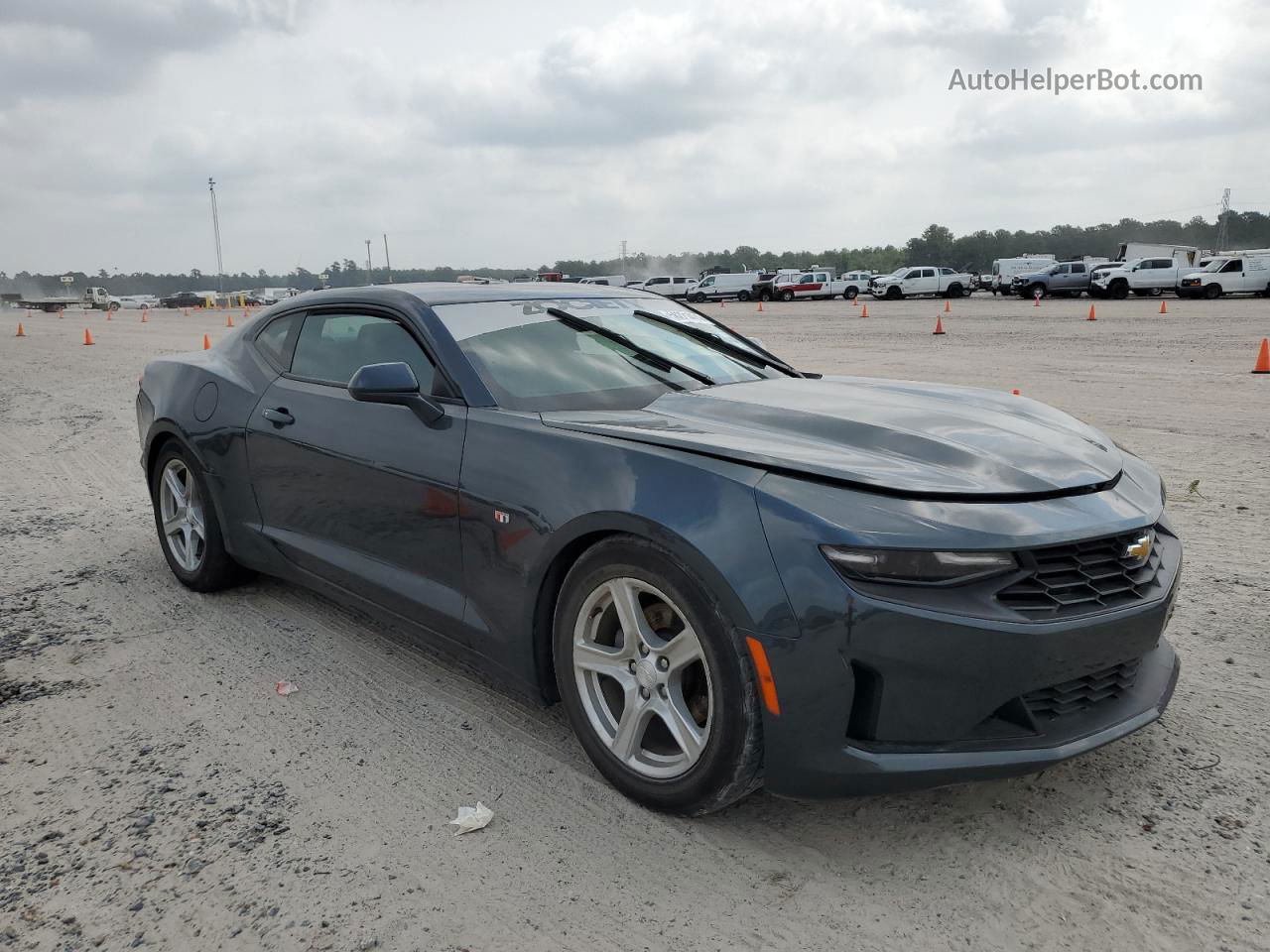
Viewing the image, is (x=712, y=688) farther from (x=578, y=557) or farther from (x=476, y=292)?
(x=476, y=292)

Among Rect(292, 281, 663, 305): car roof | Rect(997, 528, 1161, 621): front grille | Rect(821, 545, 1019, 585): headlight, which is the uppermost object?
Rect(292, 281, 663, 305): car roof

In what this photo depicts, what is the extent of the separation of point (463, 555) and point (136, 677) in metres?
1.64

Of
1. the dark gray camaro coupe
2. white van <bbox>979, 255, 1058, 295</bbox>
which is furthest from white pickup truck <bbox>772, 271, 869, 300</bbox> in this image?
the dark gray camaro coupe

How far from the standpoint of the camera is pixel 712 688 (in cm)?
260

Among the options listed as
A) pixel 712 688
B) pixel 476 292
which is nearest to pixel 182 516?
pixel 476 292

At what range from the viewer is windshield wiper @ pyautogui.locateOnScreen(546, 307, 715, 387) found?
385cm

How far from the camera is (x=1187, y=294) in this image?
3603 centimetres

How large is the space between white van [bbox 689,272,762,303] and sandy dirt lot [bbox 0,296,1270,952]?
47186 millimetres

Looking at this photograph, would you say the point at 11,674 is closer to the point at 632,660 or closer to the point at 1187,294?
the point at 632,660

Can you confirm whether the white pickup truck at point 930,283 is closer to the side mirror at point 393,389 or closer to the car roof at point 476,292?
the car roof at point 476,292

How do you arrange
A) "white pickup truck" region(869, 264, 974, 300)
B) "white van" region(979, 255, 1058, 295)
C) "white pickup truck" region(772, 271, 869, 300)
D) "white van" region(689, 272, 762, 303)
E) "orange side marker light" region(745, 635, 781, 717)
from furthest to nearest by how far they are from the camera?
Result: "white van" region(689, 272, 762, 303) < "white pickup truck" region(772, 271, 869, 300) < "white van" region(979, 255, 1058, 295) < "white pickup truck" region(869, 264, 974, 300) < "orange side marker light" region(745, 635, 781, 717)

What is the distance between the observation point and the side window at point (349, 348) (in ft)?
12.2

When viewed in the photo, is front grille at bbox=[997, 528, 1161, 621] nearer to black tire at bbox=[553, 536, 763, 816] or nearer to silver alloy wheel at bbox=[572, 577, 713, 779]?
black tire at bbox=[553, 536, 763, 816]

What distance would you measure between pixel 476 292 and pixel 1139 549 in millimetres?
2707
